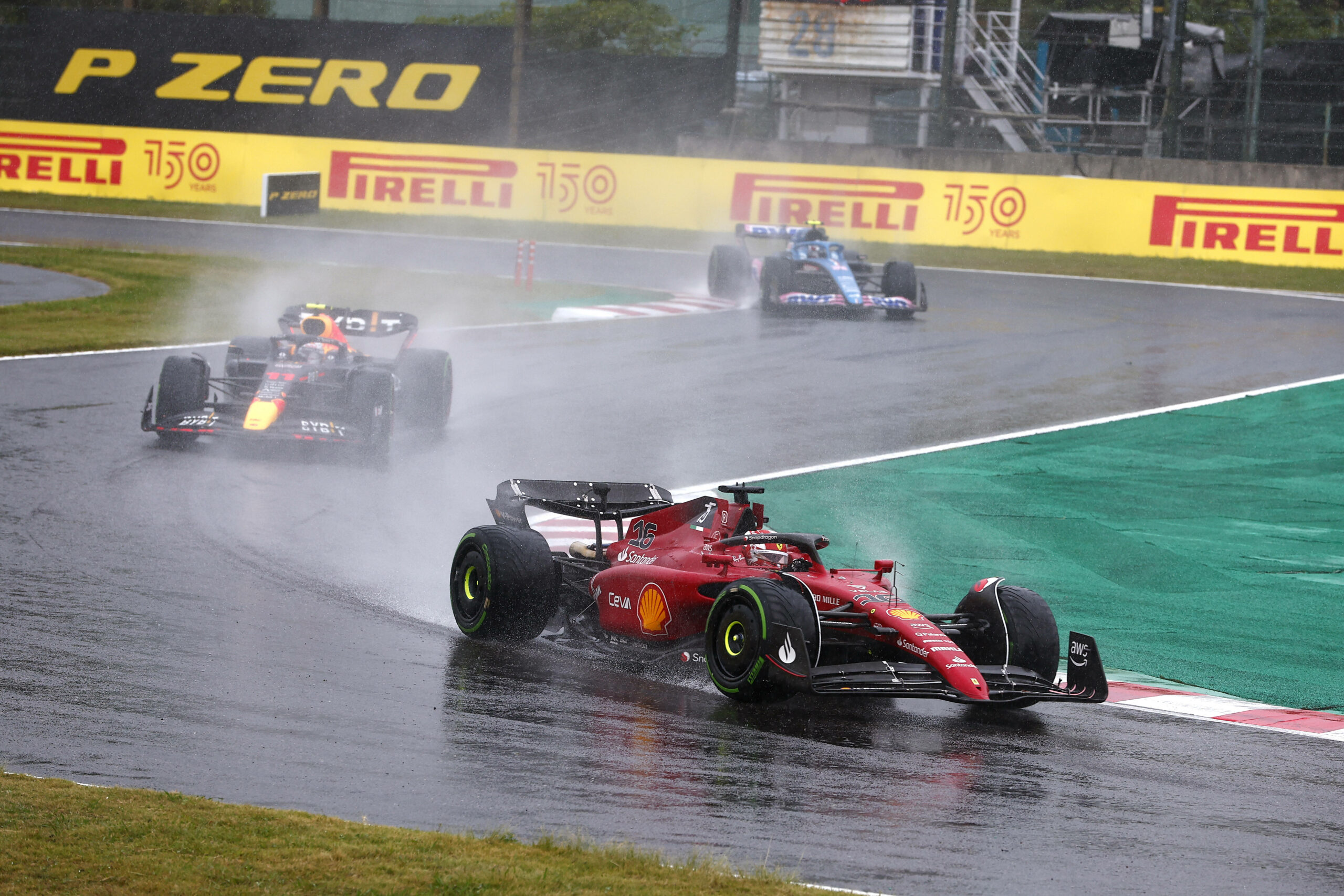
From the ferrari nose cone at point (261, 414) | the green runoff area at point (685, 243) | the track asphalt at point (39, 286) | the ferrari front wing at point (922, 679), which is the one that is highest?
the green runoff area at point (685, 243)

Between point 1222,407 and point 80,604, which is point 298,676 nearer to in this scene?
point 80,604

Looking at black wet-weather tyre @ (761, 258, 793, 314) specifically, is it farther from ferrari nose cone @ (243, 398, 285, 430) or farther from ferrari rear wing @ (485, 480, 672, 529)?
ferrari rear wing @ (485, 480, 672, 529)

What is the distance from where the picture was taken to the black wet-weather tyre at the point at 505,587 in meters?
9.42

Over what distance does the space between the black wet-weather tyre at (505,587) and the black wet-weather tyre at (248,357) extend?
6583mm

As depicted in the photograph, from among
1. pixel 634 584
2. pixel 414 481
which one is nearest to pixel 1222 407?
pixel 414 481

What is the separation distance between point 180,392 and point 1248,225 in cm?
2564

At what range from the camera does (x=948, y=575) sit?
38.2ft

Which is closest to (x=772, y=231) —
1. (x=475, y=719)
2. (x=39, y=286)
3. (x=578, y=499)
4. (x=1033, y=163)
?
(x=39, y=286)

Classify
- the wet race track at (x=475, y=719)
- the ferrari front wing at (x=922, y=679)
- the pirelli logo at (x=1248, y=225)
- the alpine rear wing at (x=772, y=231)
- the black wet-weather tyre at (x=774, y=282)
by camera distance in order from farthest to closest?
1. the pirelli logo at (x=1248, y=225)
2. the black wet-weather tyre at (x=774, y=282)
3. the alpine rear wing at (x=772, y=231)
4. the ferrari front wing at (x=922, y=679)
5. the wet race track at (x=475, y=719)

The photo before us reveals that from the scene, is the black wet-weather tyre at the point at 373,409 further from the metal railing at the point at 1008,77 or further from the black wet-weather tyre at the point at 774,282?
the metal railing at the point at 1008,77

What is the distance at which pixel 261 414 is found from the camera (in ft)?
48.3

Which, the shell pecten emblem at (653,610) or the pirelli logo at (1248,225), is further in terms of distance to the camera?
the pirelli logo at (1248,225)

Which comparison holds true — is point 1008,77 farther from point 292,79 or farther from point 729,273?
point 729,273

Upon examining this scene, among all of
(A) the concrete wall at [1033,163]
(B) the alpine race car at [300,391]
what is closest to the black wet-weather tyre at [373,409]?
(B) the alpine race car at [300,391]
